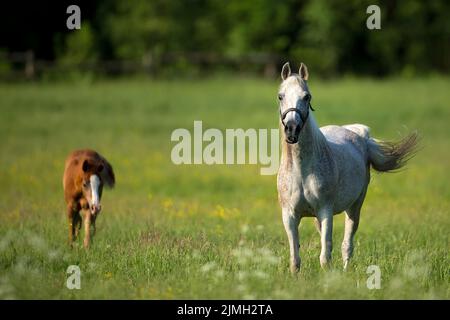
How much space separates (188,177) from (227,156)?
2.25m

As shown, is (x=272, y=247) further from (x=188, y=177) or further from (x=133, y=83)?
(x=133, y=83)

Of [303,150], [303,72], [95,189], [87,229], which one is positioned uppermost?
[303,72]

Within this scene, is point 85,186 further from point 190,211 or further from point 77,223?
point 190,211

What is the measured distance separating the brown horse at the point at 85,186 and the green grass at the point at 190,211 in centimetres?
33

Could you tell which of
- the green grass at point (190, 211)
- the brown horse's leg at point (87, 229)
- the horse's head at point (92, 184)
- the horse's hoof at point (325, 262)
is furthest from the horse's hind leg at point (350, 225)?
the brown horse's leg at point (87, 229)

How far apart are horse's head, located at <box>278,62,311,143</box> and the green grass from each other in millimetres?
1458

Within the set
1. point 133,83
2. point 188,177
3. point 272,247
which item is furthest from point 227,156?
point 133,83

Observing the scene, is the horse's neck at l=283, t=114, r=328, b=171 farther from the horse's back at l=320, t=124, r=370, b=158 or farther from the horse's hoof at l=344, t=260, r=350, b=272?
the horse's hoof at l=344, t=260, r=350, b=272

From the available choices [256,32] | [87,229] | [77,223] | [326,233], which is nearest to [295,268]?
[326,233]

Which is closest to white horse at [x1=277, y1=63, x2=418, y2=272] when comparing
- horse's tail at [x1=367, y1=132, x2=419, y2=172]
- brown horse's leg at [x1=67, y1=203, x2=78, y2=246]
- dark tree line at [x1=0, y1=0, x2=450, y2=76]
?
horse's tail at [x1=367, y1=132, x2=419, y2=172]

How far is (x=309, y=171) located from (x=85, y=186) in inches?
118

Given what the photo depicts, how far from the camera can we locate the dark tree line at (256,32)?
54062mm

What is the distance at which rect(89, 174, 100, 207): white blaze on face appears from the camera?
10.3m

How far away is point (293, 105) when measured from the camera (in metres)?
8.67
